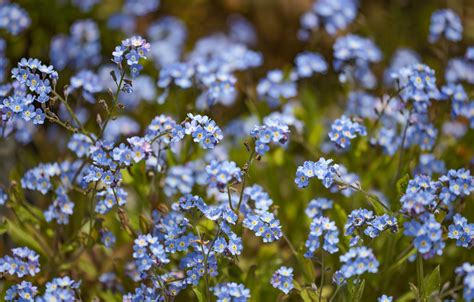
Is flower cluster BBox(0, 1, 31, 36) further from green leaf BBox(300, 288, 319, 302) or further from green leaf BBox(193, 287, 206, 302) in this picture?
green leaf BBox(300, 288, 319, 302)

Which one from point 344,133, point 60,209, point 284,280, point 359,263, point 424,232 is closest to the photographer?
point 424,232

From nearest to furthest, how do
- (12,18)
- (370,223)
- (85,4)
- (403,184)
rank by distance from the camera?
(370,223)
(403,184)
(12,18)
(85,4)

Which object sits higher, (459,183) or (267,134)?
(267,134)

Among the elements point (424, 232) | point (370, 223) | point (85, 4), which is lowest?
point (424, 232)

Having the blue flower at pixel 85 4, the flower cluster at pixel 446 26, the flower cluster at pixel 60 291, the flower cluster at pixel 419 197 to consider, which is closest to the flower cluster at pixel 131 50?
the flower cluster at pixel 60 291

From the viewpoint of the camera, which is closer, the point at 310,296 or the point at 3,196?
the point at 310,296

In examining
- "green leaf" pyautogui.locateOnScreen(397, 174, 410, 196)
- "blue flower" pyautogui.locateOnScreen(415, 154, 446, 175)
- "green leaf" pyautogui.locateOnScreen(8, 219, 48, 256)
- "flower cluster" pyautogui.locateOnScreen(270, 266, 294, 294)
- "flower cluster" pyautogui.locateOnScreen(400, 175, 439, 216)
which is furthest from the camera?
"blue flower" pyautogui.locateOnScreen(415, 154, 446, 175)

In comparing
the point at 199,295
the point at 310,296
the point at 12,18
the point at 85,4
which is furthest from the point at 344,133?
the point at 85,4

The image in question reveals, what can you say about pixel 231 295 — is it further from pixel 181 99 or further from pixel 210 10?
pixel 210 10

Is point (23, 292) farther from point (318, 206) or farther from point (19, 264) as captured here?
point (318, 206)

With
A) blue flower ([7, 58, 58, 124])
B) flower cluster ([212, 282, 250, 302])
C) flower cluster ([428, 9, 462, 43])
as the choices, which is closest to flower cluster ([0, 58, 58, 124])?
blue flower ([7, 58, 58, 124])

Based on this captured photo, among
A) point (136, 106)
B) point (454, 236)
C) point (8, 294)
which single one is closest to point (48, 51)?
point (136, 106)
